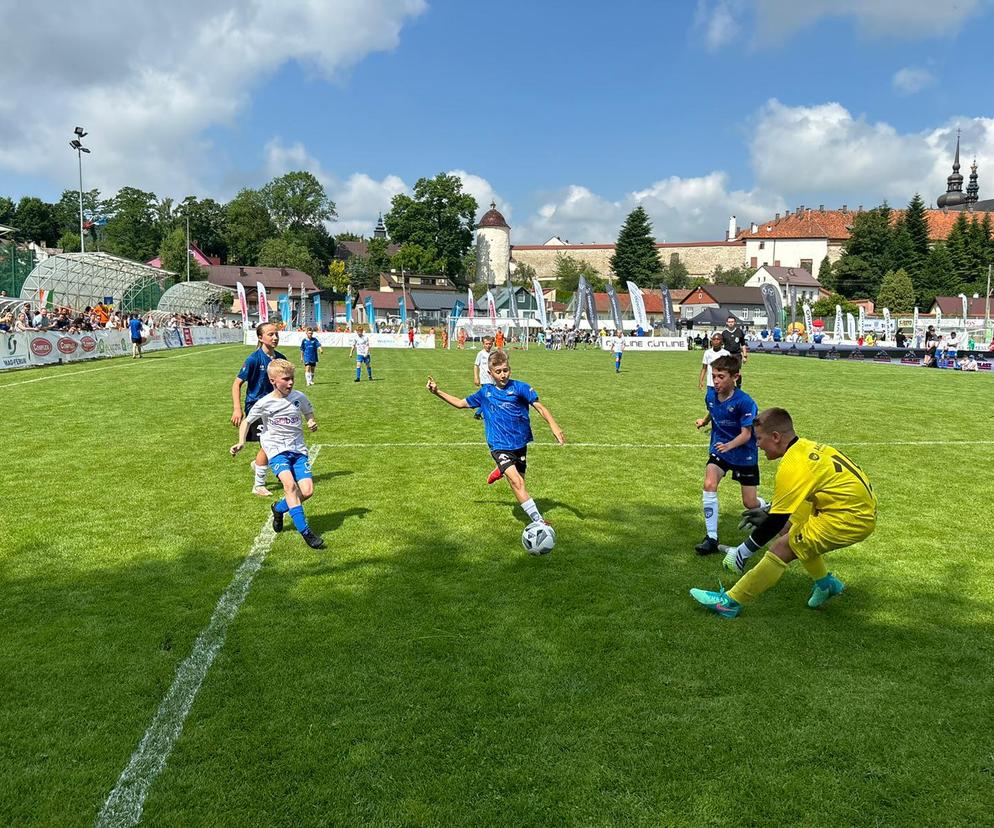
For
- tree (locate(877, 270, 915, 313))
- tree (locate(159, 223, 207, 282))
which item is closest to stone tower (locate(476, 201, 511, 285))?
tree (locate(159, 223, 207, 282))

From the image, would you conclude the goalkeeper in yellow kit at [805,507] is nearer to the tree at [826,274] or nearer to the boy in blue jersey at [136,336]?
the boy in blue jersey at [136,336]

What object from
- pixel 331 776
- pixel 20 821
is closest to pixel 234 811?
pixel 331 776

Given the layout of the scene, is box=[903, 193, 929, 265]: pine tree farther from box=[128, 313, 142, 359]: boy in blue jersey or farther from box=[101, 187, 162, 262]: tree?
box=[101, 187, 162, 262]: tree

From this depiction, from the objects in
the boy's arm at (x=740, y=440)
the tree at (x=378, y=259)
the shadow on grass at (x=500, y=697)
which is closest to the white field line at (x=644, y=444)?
the boy's arm at (x=740, y=440)

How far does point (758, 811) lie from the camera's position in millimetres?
3143

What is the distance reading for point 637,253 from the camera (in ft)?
364

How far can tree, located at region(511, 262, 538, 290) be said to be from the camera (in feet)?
447

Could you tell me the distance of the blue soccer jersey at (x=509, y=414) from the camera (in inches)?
274

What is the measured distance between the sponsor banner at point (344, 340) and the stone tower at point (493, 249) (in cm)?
8307

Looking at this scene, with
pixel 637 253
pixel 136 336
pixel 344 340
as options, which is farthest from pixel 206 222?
pixel 136 336

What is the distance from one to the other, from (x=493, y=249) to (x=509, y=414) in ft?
433

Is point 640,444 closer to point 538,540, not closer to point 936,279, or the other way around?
point 538,540

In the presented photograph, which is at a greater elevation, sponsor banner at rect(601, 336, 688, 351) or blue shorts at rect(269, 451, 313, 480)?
sponsor banner at rect(601, 336, 688, 351)

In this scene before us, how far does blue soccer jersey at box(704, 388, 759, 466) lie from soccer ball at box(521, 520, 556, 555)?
73.1 inches
